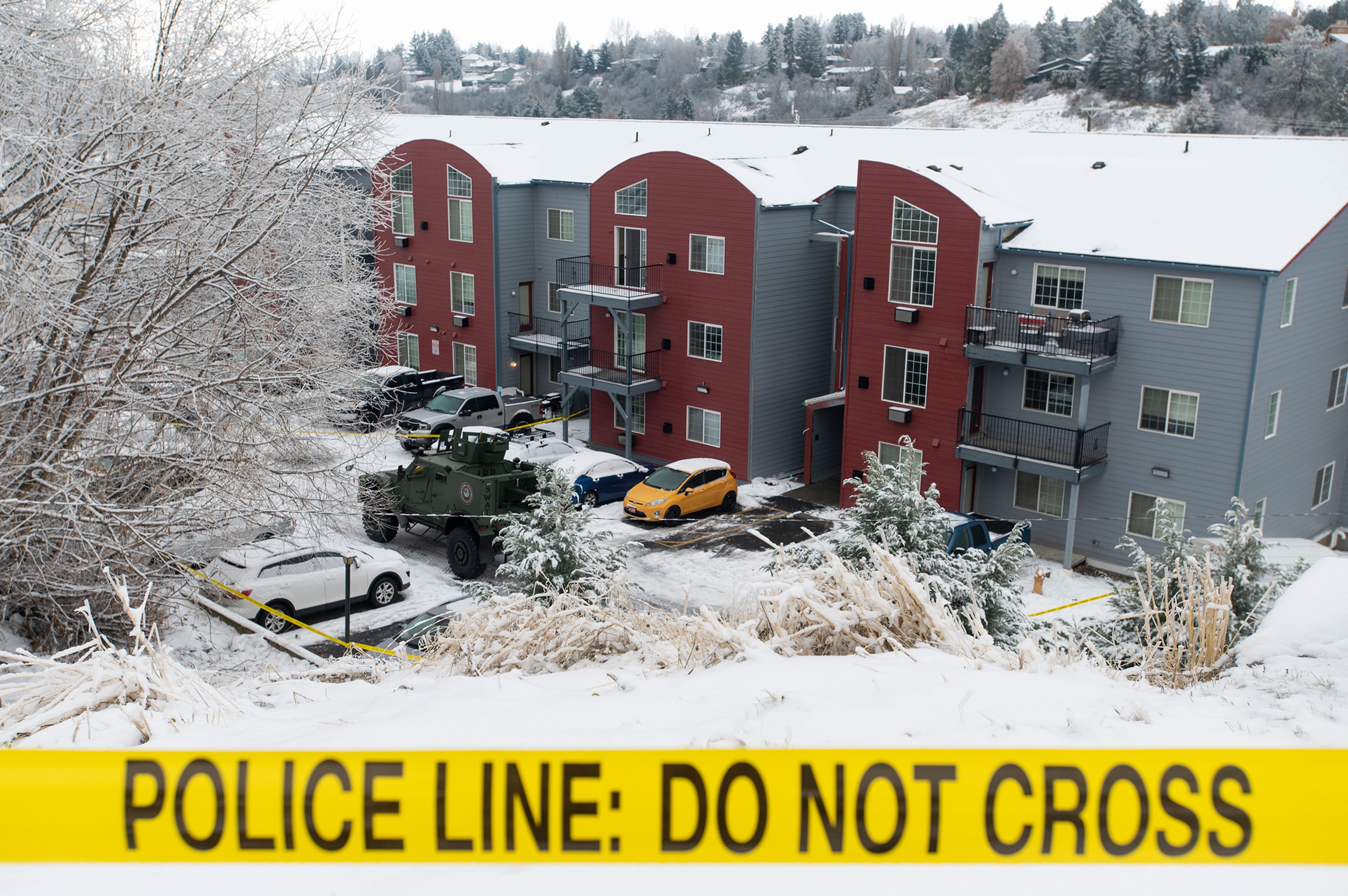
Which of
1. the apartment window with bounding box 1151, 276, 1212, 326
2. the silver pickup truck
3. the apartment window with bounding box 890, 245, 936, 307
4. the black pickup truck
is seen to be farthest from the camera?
the black pickup truck

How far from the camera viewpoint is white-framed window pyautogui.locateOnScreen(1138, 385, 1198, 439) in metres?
23.7

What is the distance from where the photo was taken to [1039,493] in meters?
26.2

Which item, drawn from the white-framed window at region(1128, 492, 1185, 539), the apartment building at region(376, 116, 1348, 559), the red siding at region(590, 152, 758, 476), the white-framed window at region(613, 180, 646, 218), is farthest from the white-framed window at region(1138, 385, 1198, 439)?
the white-framed window at region(613, 180, 646, 218)

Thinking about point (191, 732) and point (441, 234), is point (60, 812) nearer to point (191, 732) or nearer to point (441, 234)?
point (191, 732)

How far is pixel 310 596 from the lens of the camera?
19875 mm

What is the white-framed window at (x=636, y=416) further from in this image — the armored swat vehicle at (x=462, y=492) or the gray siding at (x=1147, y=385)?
the gray siding at (x=1147, y=385)

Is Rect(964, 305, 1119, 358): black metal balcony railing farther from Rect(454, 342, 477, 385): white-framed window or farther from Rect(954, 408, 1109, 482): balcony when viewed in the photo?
Rect(454, 342, 477, 385): white-framed window

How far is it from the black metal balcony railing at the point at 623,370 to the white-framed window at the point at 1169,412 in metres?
13.4

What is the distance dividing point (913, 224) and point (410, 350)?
21.4m

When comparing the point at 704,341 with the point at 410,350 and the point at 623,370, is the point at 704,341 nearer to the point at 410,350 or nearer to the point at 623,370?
the point at 623,370

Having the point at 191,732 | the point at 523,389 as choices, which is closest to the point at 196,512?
the point at 191,732

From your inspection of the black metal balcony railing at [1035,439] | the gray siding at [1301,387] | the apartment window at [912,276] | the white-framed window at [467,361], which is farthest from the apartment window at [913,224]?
the white-framed window at [467,361]

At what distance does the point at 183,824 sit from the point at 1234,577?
13.0 m

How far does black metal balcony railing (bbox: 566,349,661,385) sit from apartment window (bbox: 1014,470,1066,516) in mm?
10785
